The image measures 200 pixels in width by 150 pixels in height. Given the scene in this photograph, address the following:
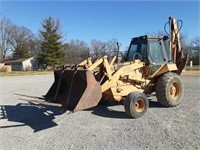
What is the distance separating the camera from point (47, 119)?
705 cm

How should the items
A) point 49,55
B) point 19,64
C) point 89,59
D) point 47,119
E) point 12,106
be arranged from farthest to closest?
point 19,64
point 49,55
point 12,106
point 89,59
point 47,119

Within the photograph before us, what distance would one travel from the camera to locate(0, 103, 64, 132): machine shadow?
6498mm

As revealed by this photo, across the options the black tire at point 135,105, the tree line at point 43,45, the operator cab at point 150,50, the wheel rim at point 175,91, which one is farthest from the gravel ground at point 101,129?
the tree line at point 43,45

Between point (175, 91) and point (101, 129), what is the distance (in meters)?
3.79

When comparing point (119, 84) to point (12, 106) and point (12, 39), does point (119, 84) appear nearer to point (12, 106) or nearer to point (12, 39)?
point (12, 106)

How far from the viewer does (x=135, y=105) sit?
6934 millimetres

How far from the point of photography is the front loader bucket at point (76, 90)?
237 inches

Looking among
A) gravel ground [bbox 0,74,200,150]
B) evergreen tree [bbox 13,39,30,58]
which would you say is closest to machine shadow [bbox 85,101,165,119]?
gravel ground [bbox 0,74,200,150]

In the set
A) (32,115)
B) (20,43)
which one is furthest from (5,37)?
(32,115)

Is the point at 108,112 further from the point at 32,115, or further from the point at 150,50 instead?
the point at 150,50

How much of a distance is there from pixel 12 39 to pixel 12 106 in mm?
64972

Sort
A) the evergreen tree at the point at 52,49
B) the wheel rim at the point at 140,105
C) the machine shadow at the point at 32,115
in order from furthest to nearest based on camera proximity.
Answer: the evergreen tree at the point at 52,49 → the wheel rim at the point at 140,105 → the machine shadow at the point at 32,115

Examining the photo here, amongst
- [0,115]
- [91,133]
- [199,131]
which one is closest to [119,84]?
[91,133]

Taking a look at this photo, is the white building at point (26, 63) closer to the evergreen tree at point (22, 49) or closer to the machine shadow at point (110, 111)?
the evergreen tree at point (22, 49)
